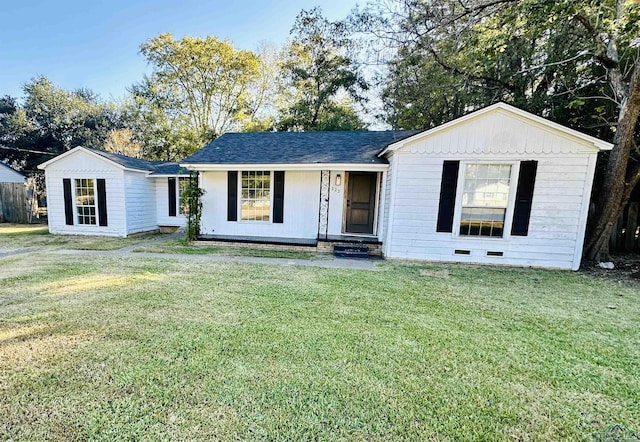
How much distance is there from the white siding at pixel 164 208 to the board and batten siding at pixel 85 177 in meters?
1.61

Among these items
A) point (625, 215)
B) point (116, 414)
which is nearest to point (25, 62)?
point (116, 414)

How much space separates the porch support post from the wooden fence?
14.0 m

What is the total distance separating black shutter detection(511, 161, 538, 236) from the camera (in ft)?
20.5

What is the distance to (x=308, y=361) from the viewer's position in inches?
102

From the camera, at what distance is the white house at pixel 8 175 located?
16.4 meters

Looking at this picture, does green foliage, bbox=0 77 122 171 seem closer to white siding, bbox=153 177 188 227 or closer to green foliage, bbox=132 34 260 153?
green foliage, bbox=132 34 260 153

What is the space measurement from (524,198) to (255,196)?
697cm

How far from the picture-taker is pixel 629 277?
232 inches

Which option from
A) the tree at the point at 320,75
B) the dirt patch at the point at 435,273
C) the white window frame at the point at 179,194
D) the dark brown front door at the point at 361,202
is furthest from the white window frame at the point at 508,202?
the tree at the point at 320,75

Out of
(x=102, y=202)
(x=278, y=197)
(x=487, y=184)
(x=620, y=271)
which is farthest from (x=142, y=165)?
(x=620, y=271)

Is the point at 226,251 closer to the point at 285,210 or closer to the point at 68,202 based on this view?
the point at 285,210

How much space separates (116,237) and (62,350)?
8.16 m

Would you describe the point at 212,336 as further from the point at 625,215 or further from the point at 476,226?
the point at 625,215

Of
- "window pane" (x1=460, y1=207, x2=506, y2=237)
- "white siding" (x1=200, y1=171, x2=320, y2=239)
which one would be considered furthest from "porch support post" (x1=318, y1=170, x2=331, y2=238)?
"window pane" (x1=460, y1=207, x2=506, y2=237)
